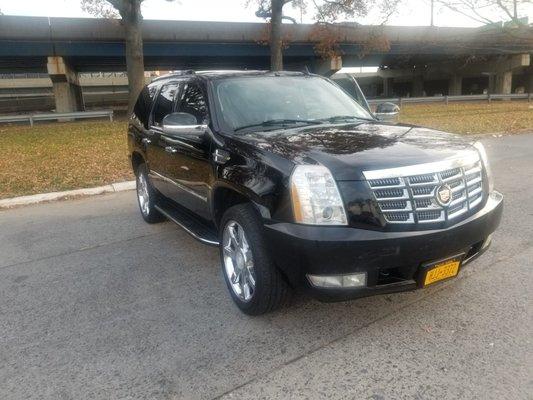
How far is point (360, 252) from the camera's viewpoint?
277 cm

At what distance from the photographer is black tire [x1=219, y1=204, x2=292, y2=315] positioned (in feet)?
10.2

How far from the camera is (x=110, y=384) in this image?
275cm

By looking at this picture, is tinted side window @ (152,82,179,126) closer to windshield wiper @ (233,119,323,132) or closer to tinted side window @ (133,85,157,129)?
tinted side window @ (133,85,157,129)

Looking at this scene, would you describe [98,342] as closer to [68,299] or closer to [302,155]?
[68,299]

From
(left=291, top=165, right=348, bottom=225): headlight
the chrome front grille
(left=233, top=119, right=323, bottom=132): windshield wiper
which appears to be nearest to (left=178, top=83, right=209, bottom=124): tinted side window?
(left=233, top=119, right=323, bottom=132): windshield wiper

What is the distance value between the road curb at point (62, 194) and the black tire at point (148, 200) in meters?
2.18

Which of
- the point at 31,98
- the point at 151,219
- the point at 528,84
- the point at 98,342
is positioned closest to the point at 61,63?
the point at 151,219

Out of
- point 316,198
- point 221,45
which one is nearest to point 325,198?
point 316,198

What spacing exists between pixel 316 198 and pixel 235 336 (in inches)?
44.1

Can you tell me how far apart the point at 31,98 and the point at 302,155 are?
7271 cm

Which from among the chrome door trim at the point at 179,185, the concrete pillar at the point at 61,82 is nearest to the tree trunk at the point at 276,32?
the concrete pillar at the point at 61,82

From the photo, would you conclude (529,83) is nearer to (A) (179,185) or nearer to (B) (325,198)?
(A) (179,185)

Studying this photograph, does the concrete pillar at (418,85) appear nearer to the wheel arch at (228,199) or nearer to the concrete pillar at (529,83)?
the concrete pillar at (529,83)

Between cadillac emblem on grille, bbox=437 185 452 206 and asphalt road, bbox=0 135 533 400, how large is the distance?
877 mm
